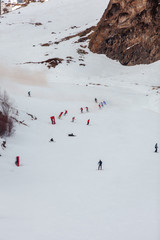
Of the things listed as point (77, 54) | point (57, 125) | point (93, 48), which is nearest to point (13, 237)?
point (57, 125)

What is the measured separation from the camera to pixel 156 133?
89.5ft

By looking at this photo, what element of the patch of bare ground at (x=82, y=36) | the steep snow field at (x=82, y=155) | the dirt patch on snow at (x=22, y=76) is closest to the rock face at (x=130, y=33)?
the patch of bare ground at (x=82, y=36)

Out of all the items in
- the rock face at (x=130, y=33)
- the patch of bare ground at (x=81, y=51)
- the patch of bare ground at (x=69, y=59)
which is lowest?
the patch of bare ground at (x=69, y=59)

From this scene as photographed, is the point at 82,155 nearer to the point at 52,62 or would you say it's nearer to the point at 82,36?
the point at 52,62

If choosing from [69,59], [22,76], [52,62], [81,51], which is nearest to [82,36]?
[81,51]

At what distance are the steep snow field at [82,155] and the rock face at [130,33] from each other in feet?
13.6

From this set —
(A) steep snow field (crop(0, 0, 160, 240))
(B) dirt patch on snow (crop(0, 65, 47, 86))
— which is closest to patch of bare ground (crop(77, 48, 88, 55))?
(A) steep snow field (crop(0, 0, 160, 240))

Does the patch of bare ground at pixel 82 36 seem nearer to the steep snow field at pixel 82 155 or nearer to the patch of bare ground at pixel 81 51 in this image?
the patch of bare ground at pixel 81 51

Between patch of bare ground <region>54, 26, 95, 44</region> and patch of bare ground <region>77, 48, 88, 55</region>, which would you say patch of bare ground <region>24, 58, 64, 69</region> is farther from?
patch of bare ground <region>54, 26, 95, 44</region>

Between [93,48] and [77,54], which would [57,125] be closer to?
[77,54]

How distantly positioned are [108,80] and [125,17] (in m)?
23.4

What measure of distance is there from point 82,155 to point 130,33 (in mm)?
50482

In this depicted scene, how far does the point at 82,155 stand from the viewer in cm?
2134

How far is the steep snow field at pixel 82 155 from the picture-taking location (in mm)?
10367
